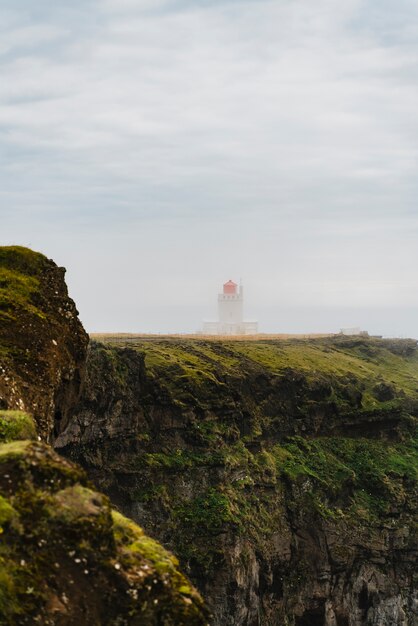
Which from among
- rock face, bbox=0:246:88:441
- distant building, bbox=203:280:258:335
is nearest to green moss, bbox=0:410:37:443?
rock face, bbox=0:246:88:441

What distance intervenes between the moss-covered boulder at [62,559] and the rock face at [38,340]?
12.9 m

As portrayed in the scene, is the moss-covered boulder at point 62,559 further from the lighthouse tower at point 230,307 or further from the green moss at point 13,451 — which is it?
the lighthouse tower at point 230,307

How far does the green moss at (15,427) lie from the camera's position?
29.6 meters

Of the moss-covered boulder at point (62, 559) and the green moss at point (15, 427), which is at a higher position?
the green moss at point (15, 427)

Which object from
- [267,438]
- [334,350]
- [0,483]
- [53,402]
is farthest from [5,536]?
[334,350]

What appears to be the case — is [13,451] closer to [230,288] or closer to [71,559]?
[71,559]

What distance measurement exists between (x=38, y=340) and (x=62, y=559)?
65.9ft

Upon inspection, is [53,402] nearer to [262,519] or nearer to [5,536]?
[5,536]

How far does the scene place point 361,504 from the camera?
98438 millimetres

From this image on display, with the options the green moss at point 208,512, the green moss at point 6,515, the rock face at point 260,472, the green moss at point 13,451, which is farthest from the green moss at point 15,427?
the green moss at point 208,512

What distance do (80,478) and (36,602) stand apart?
10.2 ft

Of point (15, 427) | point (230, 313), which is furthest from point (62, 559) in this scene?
point (230, 313)

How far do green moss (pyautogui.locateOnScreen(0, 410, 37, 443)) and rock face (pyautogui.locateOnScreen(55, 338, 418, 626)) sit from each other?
46.9 m

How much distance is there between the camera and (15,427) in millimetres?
30141
